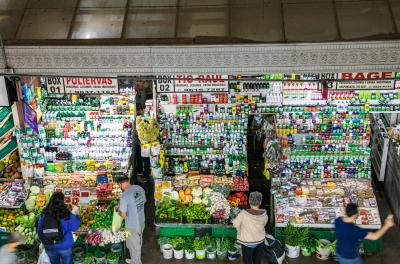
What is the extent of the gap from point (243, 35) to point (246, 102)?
3543 mm

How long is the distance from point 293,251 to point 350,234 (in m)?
2.52

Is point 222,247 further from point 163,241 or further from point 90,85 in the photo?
point 90,85

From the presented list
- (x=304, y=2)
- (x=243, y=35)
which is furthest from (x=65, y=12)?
(x=304, y=2)

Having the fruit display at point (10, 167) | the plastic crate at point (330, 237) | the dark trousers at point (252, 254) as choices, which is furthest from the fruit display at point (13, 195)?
the plastic crate at point (330, 237)

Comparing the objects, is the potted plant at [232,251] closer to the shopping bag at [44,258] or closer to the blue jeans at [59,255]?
the blue jeans at [59,255]

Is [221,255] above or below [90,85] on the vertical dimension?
below

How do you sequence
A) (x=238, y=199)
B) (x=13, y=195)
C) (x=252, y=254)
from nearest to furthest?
1. (x=252, y=254)
2. (x=238, y=199)
3. (x=13, y=195)

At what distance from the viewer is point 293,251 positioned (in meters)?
10.4

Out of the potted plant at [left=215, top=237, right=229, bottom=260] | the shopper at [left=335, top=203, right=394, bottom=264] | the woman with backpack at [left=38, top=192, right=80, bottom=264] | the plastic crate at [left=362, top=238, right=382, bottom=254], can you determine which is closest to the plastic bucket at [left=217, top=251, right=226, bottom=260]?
the potted plant at [left=215, top=237, right=229, bottom=260]

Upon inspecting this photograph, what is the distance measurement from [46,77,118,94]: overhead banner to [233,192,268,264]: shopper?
2.87 meters

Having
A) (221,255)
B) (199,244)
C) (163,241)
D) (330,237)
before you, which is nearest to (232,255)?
(221,255)

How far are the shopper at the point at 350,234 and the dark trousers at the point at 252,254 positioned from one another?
1513 millimetres

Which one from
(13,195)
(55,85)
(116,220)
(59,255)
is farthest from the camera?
(13,195)

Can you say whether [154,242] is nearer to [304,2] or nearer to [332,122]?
[332,122]
